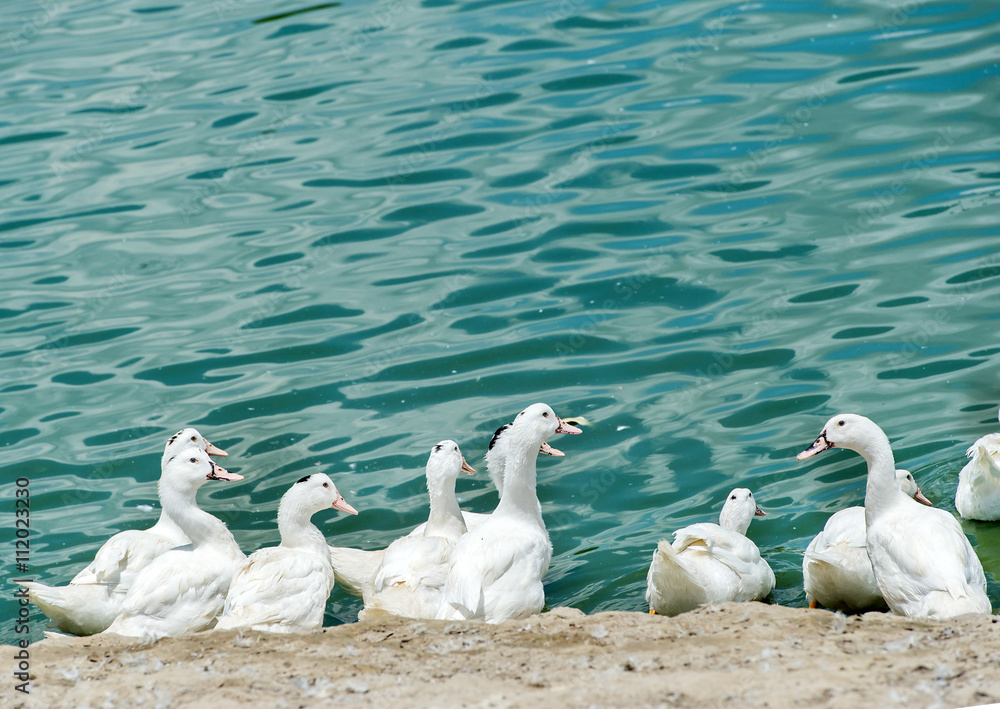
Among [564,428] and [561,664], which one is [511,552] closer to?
[564,428]

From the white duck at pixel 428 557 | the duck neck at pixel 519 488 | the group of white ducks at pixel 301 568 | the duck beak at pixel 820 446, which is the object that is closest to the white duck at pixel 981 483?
the duck beak at pixel 820 446

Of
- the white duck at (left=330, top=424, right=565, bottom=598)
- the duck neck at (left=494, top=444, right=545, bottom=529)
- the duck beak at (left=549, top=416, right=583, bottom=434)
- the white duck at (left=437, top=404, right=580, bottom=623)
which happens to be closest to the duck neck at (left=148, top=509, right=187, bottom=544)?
the white duck at (left=330, top=424, right=565, bottom=598)

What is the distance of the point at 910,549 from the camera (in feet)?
18.5

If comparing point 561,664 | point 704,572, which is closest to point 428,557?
point 704,572

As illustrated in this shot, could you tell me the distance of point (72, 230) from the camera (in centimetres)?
1262

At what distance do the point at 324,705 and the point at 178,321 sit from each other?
6788mm

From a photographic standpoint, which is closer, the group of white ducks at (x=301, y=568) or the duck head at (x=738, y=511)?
the group of white ducks at (x=301, y=568)

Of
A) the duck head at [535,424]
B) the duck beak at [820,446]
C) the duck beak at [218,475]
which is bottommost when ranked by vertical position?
the duck beak at [820,446]

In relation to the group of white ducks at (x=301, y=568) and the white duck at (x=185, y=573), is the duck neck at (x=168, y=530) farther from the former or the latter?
the white duck at (x=185, y=573)

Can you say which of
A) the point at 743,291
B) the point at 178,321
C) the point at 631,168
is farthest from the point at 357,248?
the point at 743,291

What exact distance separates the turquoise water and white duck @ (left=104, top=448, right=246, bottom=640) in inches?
34.1

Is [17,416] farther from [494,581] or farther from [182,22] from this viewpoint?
[182,22]

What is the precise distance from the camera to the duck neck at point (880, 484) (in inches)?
238

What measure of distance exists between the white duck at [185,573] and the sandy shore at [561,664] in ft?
1.42
